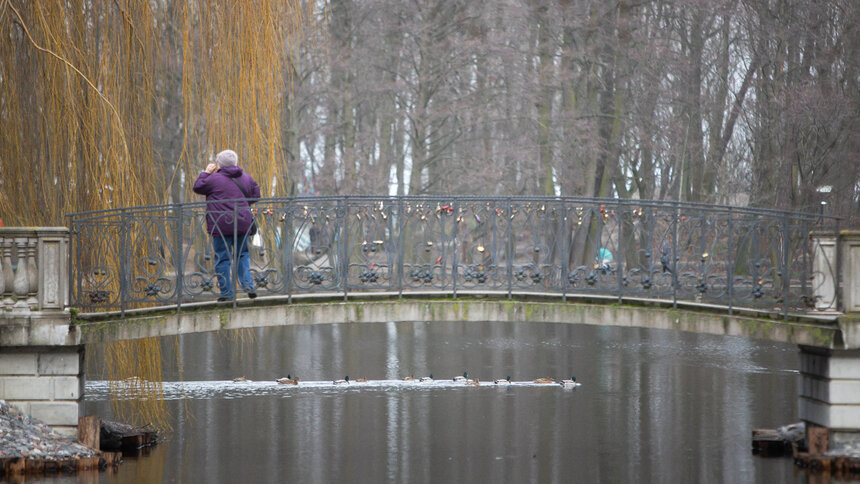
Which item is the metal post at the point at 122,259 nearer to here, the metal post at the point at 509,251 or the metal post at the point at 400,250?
the metal post at the point at 400,250

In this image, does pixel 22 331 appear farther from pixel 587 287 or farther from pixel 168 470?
pixel 587 287

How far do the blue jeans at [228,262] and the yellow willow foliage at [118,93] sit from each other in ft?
3.28

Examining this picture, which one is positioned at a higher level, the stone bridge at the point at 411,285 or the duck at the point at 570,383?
the stone bridge at the point at 411,285

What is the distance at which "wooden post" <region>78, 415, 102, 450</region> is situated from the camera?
12.6 m

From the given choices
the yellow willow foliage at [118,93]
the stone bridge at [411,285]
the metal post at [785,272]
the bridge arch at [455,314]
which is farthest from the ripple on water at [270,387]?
the metal post at [785,272]

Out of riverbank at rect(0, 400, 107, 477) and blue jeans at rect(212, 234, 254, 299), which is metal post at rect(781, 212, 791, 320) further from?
riverbank at rect(0, 400, 107, 477)

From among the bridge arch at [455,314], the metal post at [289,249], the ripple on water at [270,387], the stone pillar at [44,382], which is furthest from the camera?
the ripple on water at [270,387]

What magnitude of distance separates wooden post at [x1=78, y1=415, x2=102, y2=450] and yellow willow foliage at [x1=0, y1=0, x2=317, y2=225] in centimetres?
215

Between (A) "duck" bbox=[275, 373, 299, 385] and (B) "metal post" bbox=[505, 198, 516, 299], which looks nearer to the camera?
(B) "metal post" bbox=[505, 198, 516, 299]

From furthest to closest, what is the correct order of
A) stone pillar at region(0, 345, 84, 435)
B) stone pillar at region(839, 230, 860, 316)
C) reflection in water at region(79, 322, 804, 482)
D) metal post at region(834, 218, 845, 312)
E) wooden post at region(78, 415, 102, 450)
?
reflection in water at region(79, 322, 804, 482), metal post at region(834, 218, 845, 312), wooden post at region(78, 415, 102, 450), stone pillar at region(839, 230, 860, 316), stone pillar at region(0, 345, 84, 435)

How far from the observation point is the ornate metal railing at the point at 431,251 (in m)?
13.1

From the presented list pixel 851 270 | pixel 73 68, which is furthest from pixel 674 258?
pixel 73 68

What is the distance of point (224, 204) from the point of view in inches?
521

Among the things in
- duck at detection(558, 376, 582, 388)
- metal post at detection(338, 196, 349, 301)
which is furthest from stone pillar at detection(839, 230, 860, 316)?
duck at detection(558, 376, 582, 388)
